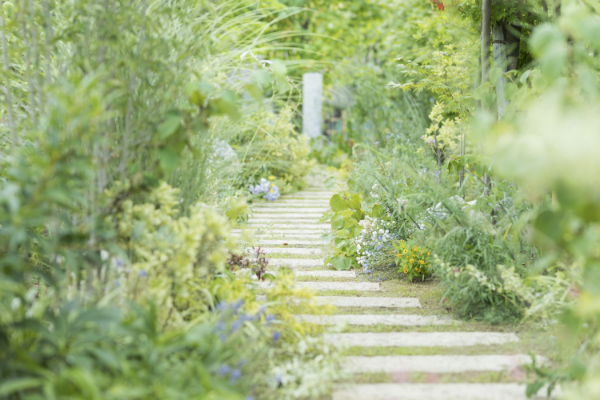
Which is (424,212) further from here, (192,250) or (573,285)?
(192,250)

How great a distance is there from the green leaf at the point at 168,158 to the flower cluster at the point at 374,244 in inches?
66.9

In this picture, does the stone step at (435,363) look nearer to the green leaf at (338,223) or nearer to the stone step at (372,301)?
the stone step at (372,301)

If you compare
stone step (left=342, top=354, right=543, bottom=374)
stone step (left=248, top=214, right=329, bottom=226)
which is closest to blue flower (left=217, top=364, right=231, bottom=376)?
stone step (left=342, top=354, right=543, bottom=374)

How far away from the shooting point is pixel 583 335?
182 centimetres

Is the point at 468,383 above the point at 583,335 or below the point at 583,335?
below

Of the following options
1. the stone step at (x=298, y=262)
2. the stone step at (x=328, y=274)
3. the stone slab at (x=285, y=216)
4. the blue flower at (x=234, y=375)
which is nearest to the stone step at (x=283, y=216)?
the stone slab at (x=285, y=216)

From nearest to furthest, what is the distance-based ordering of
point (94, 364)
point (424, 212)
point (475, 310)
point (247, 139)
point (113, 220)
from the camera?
point (94, 364) → point (113, 220) → point (475, 310) → point (424, 212) → point (247, 139)

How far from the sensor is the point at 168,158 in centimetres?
151

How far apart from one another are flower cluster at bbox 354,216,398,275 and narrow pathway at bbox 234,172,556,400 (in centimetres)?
12

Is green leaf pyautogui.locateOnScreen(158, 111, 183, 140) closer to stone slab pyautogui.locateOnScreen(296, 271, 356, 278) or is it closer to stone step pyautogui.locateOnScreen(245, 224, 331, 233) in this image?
stone slab pyautogui.locateOnScreen(296, 271, 356, 278)

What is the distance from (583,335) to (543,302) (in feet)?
0.59

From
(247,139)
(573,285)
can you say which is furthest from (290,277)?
(247,139)

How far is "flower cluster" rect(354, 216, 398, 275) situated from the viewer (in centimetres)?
300

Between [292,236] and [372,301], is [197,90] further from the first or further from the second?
[292,236]
